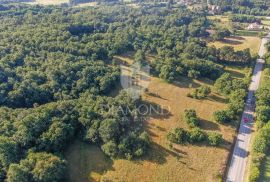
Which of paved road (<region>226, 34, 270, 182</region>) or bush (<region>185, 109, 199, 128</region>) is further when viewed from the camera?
bush (<region>185, 109, 199, 128</region>)

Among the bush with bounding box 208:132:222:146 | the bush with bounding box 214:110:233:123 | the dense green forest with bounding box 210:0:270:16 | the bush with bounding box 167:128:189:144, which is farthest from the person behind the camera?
the dense green forest with bounding box 210:0:270:16

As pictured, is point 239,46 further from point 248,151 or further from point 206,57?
point 248,151

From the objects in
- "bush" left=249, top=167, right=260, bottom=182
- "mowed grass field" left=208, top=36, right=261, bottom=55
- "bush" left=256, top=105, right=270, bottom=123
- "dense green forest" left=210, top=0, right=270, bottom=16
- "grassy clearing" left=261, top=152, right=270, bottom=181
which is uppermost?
"dense green forest" left=210, top=0, right=270, bottom=16

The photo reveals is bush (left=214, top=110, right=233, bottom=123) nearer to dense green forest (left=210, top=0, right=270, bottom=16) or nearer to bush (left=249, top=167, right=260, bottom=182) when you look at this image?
bush (left=249, top=167, right=260, bottom=182)

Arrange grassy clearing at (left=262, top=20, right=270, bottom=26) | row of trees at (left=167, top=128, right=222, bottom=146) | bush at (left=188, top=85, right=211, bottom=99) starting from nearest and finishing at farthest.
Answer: row of trees at (left=167, top=128, right=222, bottom=146) < bush at (left=188, top=85, right=211, bottom=99) < grassy clearing at (left=262, top=20, right=270, bottom=26)

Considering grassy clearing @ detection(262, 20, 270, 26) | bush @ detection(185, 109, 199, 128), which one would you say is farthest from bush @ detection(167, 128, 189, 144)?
grassy clearing @ detection(262, 20, 270, 26)

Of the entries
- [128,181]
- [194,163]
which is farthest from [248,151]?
[128,181]
